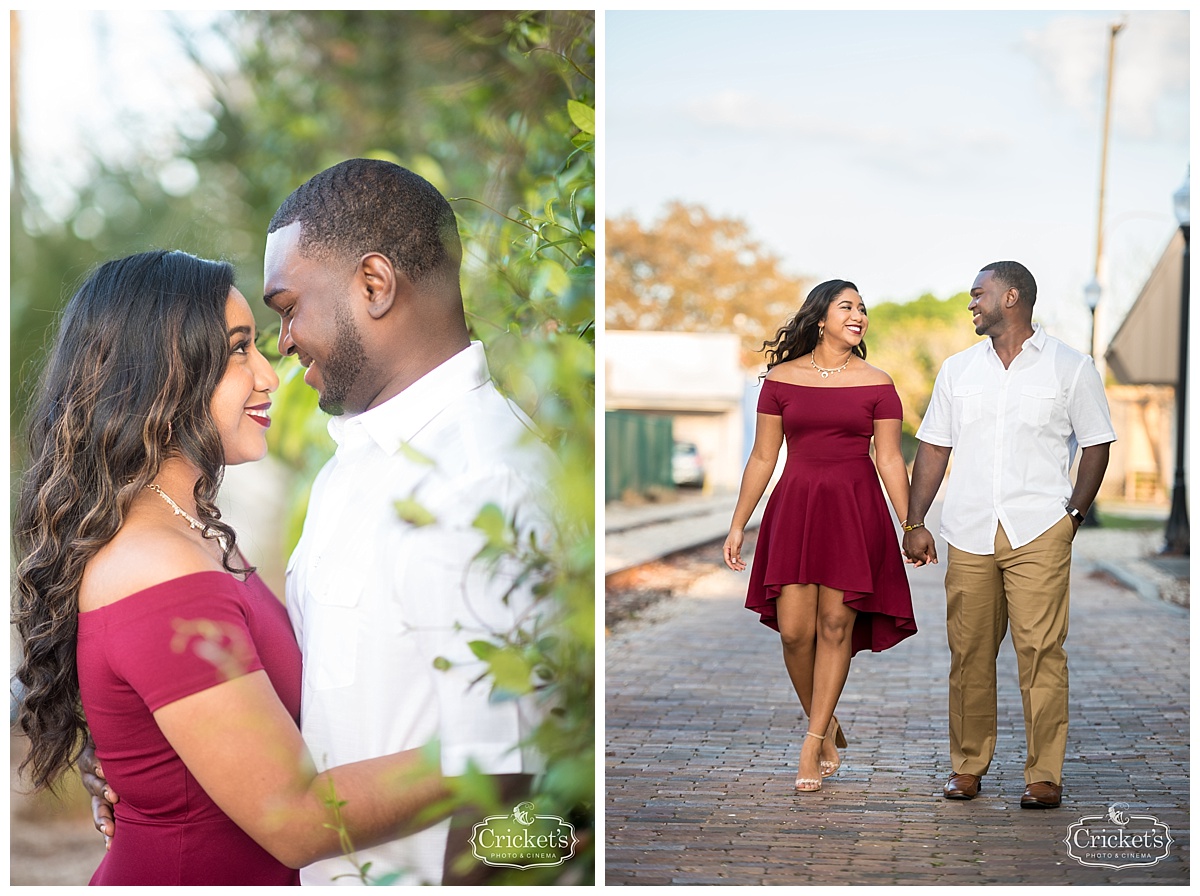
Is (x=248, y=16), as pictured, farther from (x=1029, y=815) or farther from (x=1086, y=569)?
(x=1086, y=569)

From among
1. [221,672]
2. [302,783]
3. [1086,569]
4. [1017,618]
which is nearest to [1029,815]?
[1017,618]

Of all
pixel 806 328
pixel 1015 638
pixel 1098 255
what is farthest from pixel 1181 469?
pixel 806 328

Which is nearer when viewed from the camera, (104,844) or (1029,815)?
(104,844)

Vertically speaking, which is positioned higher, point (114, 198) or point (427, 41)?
point (427, 41)

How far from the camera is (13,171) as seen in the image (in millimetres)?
3432

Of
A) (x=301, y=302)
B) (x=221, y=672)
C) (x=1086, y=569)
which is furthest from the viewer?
(x=1086, y=569)

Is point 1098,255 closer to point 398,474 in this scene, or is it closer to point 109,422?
point 398,474

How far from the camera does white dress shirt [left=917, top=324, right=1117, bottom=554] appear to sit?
3975mm

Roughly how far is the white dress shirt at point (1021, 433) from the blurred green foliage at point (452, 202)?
1.46m

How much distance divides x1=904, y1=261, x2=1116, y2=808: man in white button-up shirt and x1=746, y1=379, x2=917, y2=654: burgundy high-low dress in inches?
5.9

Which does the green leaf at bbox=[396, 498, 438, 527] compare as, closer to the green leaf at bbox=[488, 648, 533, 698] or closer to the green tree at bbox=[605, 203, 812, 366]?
the green leaf at bbox=[488, 648, 533, 698]

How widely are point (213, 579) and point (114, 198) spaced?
113 centimetres

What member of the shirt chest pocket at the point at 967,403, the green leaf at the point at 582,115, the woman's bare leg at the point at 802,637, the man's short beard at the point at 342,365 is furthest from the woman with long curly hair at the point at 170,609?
the shirt chest pocket at the point at 967,403

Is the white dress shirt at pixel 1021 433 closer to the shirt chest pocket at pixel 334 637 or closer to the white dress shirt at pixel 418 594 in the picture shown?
the white dress shirt at pixel 418 594
